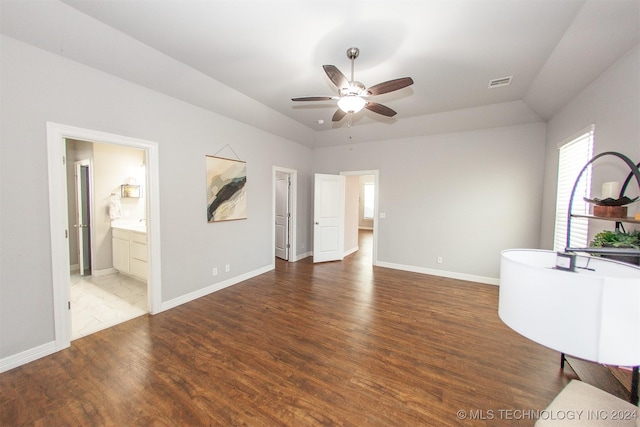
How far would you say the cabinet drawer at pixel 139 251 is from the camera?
4.00m

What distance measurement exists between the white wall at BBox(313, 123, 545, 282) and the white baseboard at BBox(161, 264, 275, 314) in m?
2.79

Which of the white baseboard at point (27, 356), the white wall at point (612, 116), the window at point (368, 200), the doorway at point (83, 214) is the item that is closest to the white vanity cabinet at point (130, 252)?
the doorway at point (83, 214)

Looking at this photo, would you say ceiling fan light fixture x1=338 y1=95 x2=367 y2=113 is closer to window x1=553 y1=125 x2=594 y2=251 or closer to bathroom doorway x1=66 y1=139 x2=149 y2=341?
window x1=553 y1=125 x2=594 y2=251

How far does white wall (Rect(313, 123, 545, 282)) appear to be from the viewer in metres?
4.23

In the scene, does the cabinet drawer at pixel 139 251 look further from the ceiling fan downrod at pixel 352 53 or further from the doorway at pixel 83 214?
the ceiling fan downrod at pixel 352 53

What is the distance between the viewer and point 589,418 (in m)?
1.10

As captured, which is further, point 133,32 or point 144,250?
point 144,250

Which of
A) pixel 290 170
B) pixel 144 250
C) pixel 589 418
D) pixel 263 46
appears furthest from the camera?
pixel 290 170

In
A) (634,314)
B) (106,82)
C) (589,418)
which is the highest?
(106,82)

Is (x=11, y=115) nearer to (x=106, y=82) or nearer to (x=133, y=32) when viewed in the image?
(x=106, y=82)

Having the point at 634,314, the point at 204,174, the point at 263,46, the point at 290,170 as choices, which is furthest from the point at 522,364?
the point at 290,170

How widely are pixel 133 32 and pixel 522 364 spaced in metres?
4.85

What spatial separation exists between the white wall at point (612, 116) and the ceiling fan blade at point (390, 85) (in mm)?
1762

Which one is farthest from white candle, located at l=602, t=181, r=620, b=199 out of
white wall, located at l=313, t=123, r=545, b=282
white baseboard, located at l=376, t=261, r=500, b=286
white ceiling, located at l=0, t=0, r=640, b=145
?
white baseboard, located at l=376, t=261, r=500, b=286
